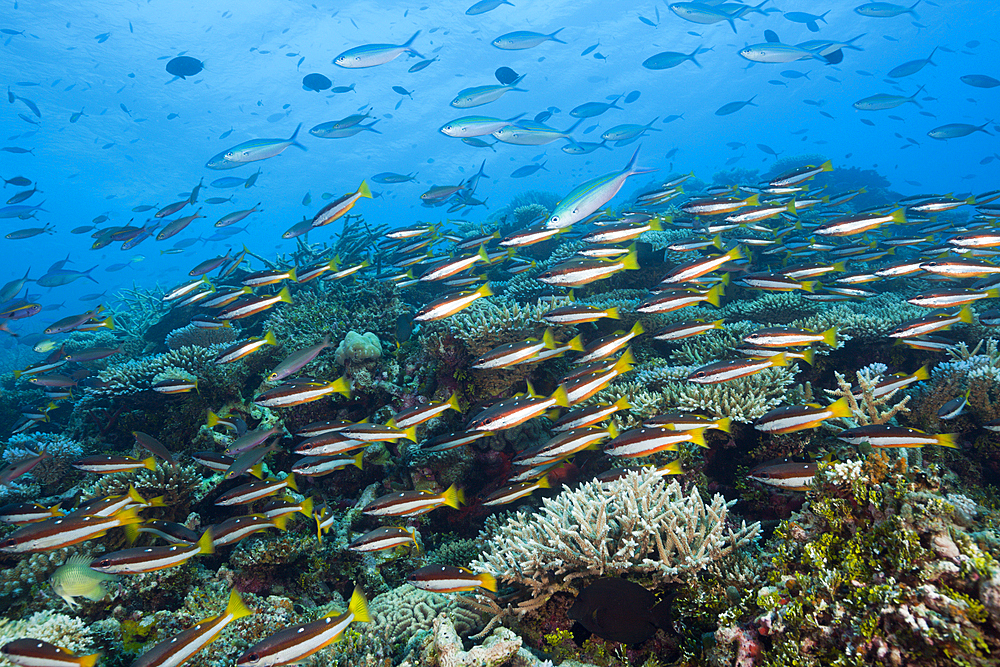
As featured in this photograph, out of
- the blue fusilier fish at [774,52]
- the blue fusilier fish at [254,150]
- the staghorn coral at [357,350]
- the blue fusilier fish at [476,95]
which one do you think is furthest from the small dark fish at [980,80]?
the blue fusilier fish at [254,150]

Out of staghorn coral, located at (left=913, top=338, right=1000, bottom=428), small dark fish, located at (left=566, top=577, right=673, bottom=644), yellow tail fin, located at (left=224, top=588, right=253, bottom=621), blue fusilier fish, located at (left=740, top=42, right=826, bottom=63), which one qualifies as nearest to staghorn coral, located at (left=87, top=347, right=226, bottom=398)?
yellow tail fin, located at (left=224, top=588, right=253, bottom=621)

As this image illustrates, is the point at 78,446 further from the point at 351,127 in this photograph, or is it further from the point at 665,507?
the point at 351,127

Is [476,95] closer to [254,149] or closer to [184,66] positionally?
[254,149]

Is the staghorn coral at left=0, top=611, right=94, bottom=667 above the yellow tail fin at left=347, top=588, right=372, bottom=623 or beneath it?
beneath


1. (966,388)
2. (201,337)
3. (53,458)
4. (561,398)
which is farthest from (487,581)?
(201,337)

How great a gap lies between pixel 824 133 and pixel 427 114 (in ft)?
478

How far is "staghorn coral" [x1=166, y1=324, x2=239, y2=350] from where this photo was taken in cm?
806

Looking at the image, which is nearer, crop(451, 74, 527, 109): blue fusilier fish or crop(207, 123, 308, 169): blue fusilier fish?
crop(207, 123, 308, 169): blue fusilier fish

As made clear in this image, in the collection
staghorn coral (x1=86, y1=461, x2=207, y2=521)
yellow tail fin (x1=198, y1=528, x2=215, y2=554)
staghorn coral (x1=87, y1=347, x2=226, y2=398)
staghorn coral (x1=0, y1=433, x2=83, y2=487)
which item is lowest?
staghorn coral (x1=0, y1=433, x2=83, y2=487)

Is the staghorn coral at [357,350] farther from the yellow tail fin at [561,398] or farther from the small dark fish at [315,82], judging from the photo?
the small dark fish at [315,82]

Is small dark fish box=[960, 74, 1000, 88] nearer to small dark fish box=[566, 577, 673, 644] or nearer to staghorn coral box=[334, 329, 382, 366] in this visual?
small dark fish box=[566, 577, 673, 644]

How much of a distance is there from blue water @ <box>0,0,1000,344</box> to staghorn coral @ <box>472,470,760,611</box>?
83.1 ft

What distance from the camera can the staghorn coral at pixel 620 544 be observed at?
293cm

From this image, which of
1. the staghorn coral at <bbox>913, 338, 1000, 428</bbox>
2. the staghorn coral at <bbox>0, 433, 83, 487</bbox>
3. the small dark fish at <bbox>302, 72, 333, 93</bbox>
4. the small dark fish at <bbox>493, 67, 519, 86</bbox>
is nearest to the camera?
the staghorn coral at <bbox>913, 338, 1000, 428</bbox>
